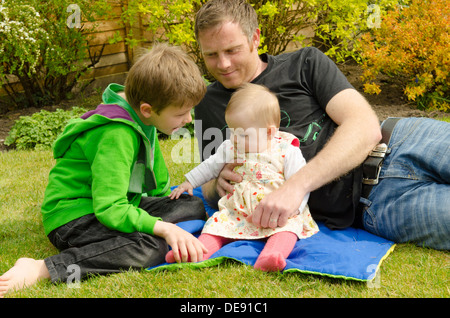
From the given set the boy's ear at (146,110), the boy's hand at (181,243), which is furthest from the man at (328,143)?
the boy's ear at (146,110)

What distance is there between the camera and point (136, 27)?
22.5 ft

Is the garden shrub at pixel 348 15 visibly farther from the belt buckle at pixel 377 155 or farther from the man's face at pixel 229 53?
the belt buckle at pixel 377 155

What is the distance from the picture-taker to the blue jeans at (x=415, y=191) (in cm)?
254

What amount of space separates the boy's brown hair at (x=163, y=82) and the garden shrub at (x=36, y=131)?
3231 millimetres

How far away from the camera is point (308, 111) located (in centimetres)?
303

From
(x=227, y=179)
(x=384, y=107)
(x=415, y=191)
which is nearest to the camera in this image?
(x=415, y=191)

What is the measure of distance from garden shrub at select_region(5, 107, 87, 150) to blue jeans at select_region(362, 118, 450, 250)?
3980 millimetres

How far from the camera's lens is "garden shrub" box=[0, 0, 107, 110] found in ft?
18.9

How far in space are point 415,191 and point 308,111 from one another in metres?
0.81

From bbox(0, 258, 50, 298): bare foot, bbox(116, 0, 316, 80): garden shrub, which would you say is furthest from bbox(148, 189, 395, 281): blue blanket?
bbox(116, 0, 316, 80): garden shrub

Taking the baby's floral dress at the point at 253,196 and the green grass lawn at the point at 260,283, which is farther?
the baby's floral dress at the point at 253,196

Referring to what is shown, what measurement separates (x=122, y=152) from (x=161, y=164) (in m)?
Result: 0.74

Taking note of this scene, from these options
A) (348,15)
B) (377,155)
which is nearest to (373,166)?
(377,155)

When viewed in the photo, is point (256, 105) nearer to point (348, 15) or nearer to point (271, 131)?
point (271, 131)
